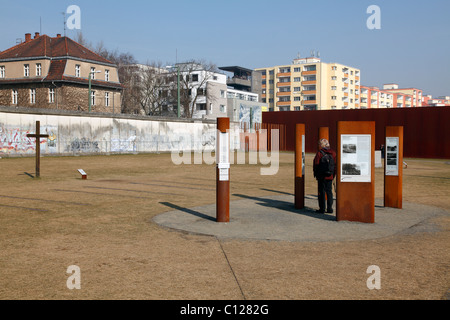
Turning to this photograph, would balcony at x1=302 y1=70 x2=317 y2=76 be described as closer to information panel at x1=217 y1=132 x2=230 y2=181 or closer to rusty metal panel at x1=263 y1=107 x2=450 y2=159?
rusty metal panel at x1=263 y1=107 x2=450 y2=159

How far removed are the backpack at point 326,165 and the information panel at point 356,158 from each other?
764 millimetres

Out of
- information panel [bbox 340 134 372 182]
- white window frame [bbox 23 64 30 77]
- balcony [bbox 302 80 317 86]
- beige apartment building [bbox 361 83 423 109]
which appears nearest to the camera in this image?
information panel [bbox 340 134 372 182]

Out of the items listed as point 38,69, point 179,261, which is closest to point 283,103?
point 38,69

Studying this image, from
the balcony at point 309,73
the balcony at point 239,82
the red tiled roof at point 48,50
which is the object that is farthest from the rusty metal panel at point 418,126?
the balcony at point 309,73

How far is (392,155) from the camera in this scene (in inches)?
438

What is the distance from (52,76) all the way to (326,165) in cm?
5446

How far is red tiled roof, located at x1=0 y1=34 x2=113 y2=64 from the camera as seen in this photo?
58.4m

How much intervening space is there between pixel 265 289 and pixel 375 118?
40075 mm

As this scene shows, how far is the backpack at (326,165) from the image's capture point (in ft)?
32.2

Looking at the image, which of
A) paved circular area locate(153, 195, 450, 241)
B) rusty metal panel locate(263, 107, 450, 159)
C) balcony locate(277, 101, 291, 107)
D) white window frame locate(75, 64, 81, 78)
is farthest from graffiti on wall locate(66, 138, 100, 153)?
balcony locate(277, 101, 291, 107)

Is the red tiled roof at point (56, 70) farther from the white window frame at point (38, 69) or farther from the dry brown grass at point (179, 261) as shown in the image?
the dry brown grass at point (179, 261)

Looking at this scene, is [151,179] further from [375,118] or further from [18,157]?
[375,118]

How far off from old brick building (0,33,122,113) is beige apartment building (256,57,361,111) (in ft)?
238

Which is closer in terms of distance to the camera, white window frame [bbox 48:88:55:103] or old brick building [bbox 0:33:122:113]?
old brick building [bbox 0:33:122:113]
